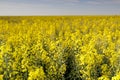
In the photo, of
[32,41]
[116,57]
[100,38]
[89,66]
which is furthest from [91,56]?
[32,41]

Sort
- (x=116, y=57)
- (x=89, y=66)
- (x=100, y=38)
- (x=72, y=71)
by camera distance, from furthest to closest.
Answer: (x=100, y=38)
(x=72, y=71)
(x=116, y=57)
(x=89, y=66)

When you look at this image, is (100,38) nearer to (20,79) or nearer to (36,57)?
(36,57)

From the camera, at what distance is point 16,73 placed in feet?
31.9

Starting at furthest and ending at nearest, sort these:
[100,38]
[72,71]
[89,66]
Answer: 1. [100,38]
2. [72,71]
3. [89,66]

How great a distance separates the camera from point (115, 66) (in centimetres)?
980

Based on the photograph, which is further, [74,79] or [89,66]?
[74,79]

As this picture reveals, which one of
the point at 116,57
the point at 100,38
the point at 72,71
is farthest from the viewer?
the point at 100,38

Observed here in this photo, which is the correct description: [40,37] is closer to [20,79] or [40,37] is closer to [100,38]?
[100,38]

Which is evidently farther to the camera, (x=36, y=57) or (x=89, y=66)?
(x=36, y=57)

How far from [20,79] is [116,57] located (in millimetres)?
3605

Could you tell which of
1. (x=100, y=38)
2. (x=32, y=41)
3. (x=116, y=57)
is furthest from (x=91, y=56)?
(x=32, y=41)

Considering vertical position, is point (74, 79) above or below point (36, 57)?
below

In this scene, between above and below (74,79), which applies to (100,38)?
above

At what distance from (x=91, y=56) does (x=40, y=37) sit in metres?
6.50
